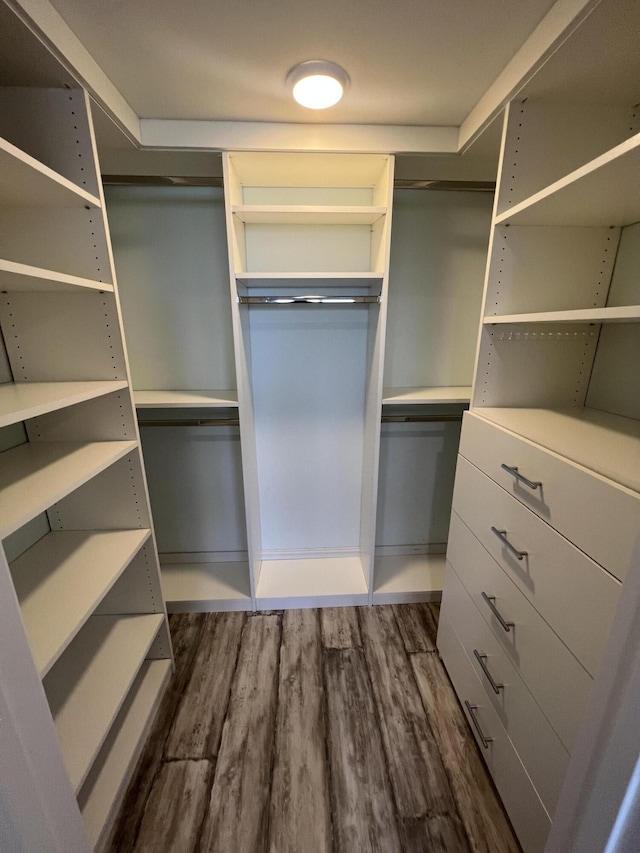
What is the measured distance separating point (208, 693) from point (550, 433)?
1.63 metres

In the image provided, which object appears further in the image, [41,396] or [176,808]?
[176,808]

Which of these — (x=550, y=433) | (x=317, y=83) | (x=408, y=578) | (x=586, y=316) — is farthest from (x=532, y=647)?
(x=317, y=83)

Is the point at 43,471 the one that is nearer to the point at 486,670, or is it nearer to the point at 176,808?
the point at 176,808

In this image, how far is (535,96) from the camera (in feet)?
3.50

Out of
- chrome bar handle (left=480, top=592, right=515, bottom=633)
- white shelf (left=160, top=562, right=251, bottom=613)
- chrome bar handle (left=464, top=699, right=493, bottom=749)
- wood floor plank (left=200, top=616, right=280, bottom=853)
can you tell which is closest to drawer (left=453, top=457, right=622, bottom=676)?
chrome bar handle (left=480, top=592, right=515, bottom=633)

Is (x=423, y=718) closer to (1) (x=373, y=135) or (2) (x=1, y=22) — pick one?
(1) (x=373, y=135)

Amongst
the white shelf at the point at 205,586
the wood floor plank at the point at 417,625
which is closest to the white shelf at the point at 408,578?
the wood floor plank at the point at 417,625

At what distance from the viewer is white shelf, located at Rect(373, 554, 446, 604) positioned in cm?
193

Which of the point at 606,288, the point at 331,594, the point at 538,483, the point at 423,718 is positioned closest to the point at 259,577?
the point at 331,594

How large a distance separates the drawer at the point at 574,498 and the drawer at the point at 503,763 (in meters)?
0.72

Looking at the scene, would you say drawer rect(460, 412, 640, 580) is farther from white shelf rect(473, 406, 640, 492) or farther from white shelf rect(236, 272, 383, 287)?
white shelf rect(236, 272, 383, 287)

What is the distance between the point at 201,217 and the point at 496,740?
2323mm

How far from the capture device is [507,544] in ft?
3.45

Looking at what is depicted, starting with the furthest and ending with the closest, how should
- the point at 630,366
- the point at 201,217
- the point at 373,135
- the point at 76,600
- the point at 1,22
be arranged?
the point at 201,217 < the point at 373,135 < the point at 630,366 < the point at 76,600 < the point at 1,22
